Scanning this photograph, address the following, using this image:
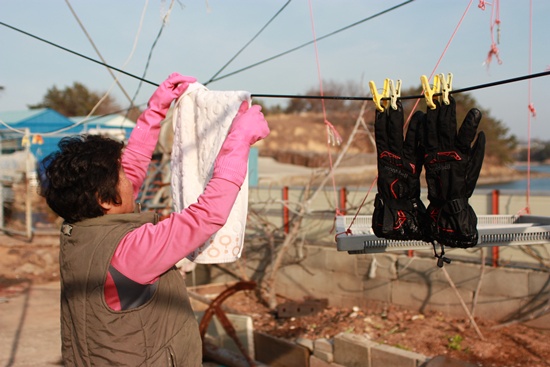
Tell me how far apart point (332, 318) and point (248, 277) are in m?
2.24

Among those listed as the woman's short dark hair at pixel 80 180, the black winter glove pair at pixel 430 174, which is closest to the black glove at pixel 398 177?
the black winter glove pair at pixel 430 174

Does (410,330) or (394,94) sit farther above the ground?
(394,94)

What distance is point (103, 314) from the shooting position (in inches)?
77.4

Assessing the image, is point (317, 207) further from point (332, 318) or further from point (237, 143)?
point (237, 143)

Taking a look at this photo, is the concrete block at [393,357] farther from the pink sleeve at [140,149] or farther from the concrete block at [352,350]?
the pink sleeve at [140,149]

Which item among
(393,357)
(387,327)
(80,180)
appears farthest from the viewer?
(387,327)

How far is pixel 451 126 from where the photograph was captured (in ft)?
6.88

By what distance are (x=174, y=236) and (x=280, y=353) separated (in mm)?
4644

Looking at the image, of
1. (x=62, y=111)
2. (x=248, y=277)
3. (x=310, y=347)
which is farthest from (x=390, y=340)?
(x=62, y=111)

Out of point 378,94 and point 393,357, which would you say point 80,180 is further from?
point 393,357

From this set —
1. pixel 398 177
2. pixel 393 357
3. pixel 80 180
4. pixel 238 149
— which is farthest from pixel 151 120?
pixel 393 357

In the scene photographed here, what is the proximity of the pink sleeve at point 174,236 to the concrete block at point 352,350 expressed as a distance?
4.15 meters

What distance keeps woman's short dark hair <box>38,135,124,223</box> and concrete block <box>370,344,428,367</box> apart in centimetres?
410

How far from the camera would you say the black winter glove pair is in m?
2.11
